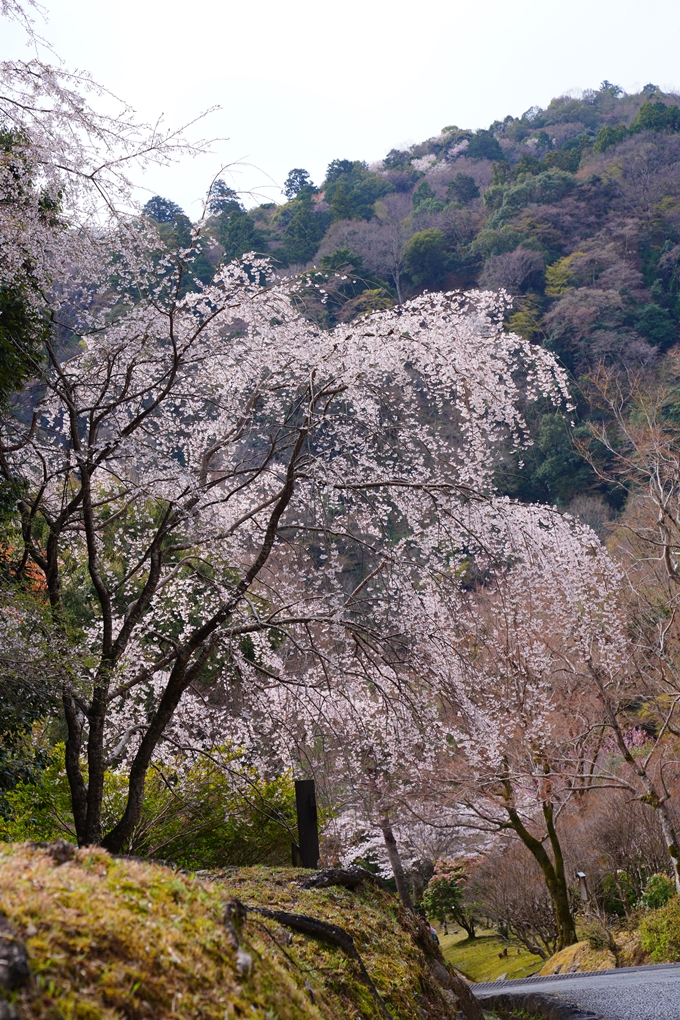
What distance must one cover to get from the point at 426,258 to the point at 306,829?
Answer: 26351mm

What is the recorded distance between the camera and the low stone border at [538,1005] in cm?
444

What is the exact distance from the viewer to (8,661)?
409 cm

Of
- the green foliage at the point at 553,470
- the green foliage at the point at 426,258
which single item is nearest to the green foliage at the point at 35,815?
the green foliage at the point at 553,470

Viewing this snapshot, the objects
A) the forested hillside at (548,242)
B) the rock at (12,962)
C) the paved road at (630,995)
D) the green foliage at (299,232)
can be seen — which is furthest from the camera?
the forested hillside at (548,242)

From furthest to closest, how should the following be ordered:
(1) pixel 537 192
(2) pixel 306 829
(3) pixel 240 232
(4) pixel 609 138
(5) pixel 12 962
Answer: (4) pixel 609 138
(1) pixel 537 192
(3) pixel 240 232
(2) pixel 306 829
(5) pixel 12 962

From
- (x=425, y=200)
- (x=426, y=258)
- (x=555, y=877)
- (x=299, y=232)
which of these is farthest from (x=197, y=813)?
(x=425, y=200)

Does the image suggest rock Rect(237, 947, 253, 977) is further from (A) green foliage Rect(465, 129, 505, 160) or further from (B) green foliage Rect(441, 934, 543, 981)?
(A) green foliage Rect(465, 129, 505, 160)

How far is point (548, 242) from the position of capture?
28172 mm

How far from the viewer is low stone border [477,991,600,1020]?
14.6 feet

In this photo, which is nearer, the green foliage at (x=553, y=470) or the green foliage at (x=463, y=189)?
the green foliage at (x=553, y=470)

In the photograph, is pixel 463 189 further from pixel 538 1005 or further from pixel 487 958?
pixel 538 1005

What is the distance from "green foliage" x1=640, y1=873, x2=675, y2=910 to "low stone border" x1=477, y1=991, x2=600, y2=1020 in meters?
4.98

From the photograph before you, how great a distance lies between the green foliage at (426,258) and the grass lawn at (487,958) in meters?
21.7

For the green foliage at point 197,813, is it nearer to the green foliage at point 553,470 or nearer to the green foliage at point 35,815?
the green foliage at point 35,815
